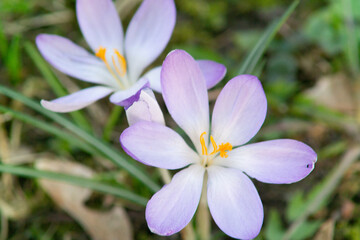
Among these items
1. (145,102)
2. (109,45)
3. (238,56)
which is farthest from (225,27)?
(145,102)

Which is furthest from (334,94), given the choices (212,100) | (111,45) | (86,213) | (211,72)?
(86,213)

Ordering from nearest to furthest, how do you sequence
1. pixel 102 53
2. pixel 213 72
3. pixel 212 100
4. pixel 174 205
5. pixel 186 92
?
pixel 174 205
pixel 186 92
pixel 213 72
pixel 102 53
pixel 212 100

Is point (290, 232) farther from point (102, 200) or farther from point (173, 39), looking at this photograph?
point (173, 39)

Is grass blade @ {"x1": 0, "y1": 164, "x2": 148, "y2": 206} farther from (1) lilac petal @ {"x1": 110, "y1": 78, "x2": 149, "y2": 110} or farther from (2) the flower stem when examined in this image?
(1) lilac petal @ {"x1": 110, "y1": 78, "x2": 149, "y2": 110}

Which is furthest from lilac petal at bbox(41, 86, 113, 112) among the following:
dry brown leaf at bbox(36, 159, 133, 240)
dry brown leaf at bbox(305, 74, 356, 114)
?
dry brown leaf at bbox(305, 74, 356, 114)

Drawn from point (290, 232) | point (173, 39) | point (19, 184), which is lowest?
point (19, 184)

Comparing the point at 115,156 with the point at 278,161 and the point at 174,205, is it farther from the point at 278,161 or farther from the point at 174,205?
the point at 278,161

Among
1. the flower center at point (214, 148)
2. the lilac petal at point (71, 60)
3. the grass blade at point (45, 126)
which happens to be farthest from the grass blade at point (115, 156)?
the flower center at point (214, 148)
